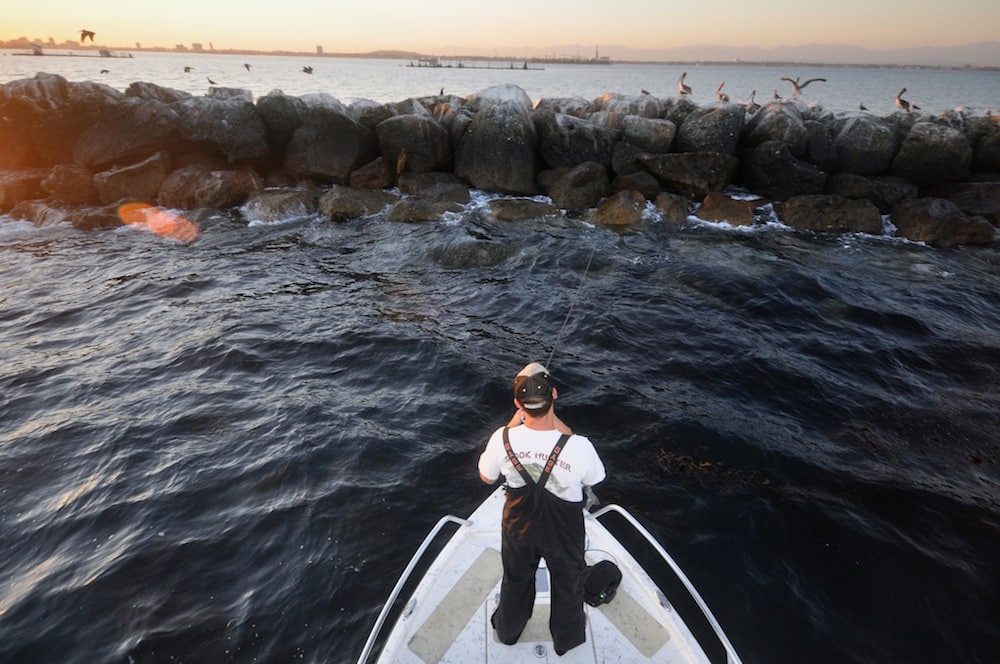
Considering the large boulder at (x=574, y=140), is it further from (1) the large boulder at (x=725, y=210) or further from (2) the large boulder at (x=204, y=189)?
(2) the large boulder at (x=204, y=189)

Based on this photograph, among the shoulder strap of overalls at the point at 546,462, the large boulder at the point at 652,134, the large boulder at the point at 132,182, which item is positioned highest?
the large boulder at the point at 652,134

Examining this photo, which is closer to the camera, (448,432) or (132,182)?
(448,432)

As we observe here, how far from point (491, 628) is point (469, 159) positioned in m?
20.1

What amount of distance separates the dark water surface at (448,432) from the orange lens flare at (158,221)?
103 inches

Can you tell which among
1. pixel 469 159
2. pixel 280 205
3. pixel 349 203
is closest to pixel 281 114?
pixel 280 205

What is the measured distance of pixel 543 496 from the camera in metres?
3.70

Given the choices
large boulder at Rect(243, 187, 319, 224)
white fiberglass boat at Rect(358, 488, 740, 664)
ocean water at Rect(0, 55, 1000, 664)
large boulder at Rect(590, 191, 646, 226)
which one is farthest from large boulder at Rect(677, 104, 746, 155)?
white fiberglass boat at Rect(358, 488, 740, 664)

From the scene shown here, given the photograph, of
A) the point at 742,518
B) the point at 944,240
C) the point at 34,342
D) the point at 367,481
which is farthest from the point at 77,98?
the point at 944,240

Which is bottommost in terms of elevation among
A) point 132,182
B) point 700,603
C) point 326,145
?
point 700,603

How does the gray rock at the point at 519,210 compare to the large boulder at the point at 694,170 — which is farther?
the large boulder at the point at 694,170

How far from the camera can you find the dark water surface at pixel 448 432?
5621 mm

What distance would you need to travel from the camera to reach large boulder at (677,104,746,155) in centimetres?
2070

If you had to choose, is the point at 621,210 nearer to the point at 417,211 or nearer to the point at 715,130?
the point at 715,130

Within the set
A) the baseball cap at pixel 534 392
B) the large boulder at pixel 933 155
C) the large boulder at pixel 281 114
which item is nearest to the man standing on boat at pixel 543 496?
the baseball cap at pixel 534 392
